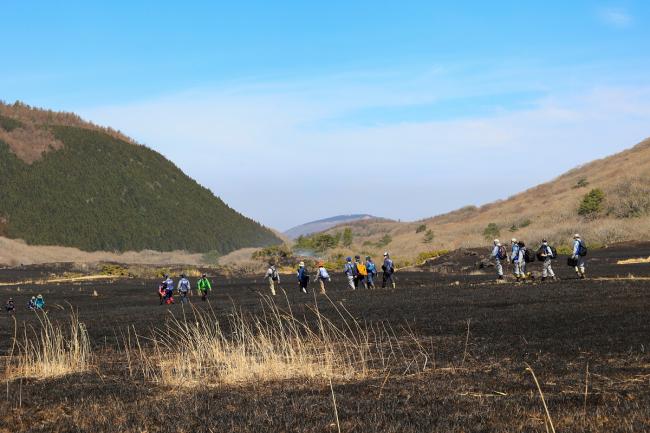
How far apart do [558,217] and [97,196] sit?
64.9 m

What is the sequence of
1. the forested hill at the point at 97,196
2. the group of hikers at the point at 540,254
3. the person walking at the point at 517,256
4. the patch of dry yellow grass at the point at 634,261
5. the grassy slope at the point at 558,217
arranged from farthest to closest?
1. the forested hill at the point at 97,196
2. the grassy slope at the point at 558,217
3. the patch of dry yellow grass at the point at 634,261
4. the person walking at the point at 517,256
5. the group of hikers at the point at 540,254

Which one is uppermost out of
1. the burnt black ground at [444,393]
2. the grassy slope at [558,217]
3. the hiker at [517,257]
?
the grassy slope at [558,217]

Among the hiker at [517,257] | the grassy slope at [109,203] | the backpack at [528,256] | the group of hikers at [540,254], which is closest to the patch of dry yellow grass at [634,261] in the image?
the group of hikers at [540,254]

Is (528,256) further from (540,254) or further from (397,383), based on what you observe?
(397,383)

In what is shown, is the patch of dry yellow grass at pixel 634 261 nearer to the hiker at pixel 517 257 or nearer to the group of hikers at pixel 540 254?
the group of hikers at pixel 540 254

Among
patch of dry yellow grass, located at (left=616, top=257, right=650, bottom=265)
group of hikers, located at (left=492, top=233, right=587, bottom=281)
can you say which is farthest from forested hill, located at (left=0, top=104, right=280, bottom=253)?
group of hikers, located at (left=492, top=233, right=587, bottom=281)

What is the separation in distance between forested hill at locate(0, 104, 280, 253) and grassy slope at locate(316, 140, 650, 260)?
27.1 m

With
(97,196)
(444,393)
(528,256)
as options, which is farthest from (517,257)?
(97,196)

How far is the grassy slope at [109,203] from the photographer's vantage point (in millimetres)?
107875

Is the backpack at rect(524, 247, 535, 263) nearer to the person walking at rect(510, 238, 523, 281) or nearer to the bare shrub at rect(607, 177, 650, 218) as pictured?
the person walking at rect(510, 238, 523, 281)

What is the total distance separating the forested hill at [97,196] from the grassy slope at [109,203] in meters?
0.13

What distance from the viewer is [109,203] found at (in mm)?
116750

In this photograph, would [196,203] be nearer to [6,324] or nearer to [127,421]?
[6,324]

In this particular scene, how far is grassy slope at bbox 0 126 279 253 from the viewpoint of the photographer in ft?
354
